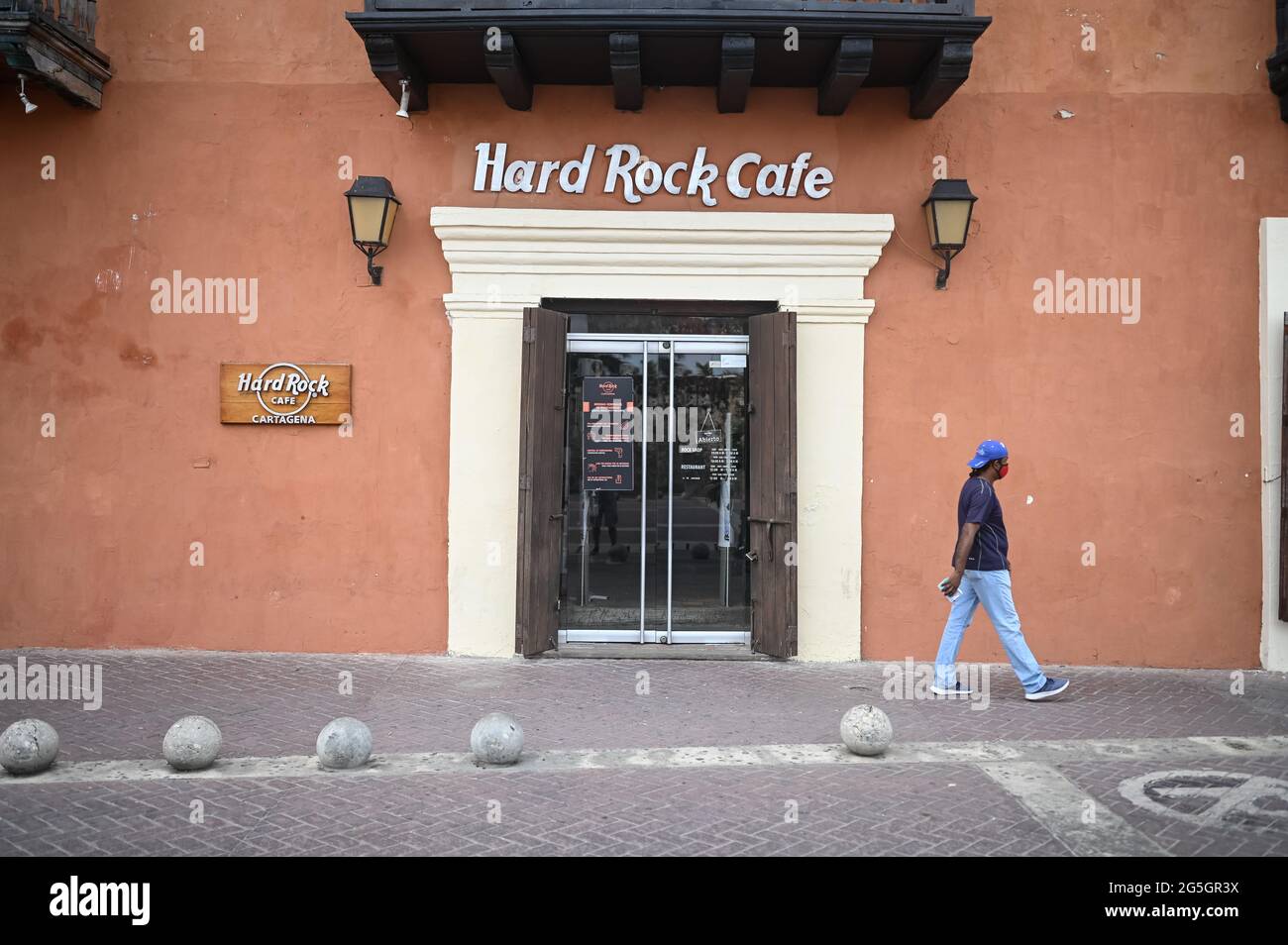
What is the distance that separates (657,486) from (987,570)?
307cm

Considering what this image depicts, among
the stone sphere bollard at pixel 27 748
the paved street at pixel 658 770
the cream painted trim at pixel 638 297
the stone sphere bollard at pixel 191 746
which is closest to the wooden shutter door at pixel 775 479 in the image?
the cream painted trim at pixel 638 297

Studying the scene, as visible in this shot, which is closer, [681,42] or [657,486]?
[681,42]

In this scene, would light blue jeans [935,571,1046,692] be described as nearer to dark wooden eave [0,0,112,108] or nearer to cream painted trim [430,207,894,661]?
cream painted trim [430,207,894,661]

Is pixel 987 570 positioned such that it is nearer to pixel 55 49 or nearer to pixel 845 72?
pixel 845 72

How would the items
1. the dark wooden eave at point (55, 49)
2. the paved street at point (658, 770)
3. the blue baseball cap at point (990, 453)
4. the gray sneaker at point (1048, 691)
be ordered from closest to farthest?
1. the paved street at point (658, 770)
2. the blue baseball cap at point (990, 453)
3. the gray sneaker at point (1048, 691)
4. the dark wooden eave at point (55, 49)

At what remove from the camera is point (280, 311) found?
8.99 meters

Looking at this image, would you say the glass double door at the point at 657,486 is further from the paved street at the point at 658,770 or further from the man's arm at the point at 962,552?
the man's arm at the point at 962,552

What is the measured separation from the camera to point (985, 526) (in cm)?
738

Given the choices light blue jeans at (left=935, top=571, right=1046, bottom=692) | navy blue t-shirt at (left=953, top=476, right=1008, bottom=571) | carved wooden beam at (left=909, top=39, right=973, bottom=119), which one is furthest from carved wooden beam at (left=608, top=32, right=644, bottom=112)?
light blue jeans at (left=935, top=571, right=1046, bottom=692)

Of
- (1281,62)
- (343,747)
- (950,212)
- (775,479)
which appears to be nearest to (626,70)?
(950,212)

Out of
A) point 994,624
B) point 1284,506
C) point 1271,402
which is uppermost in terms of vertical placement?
point 1271,402

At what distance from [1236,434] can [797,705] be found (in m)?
4.90

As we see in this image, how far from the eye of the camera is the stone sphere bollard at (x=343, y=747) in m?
5.73

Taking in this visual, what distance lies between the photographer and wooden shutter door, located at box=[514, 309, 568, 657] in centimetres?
869
